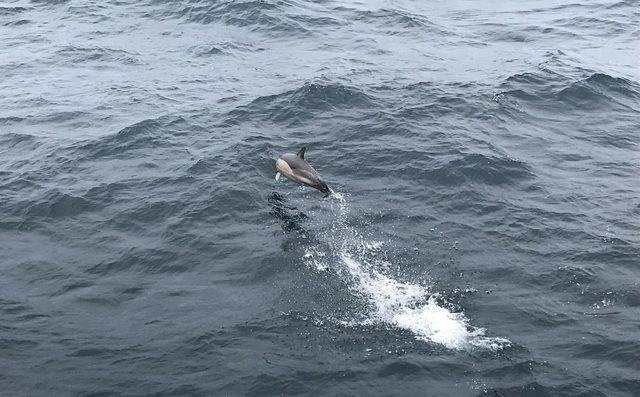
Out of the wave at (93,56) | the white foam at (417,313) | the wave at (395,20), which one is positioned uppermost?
the wave at (395,20)

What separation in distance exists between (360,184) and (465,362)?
33.8 feet

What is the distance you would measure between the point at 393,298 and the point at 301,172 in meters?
5.69

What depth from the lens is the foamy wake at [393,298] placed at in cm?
1736

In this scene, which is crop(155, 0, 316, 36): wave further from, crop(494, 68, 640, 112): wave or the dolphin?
the dolphin

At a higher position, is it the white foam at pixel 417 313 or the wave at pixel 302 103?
the wave at pixel 302 103

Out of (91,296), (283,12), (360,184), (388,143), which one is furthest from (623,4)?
(91,296)

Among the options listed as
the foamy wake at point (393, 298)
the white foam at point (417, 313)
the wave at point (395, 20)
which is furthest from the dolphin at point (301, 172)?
the wave at point (395, 20)

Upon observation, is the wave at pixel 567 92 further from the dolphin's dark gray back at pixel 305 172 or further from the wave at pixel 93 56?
the wave at pixel 93 56

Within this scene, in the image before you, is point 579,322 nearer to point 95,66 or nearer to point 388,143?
point 388,143

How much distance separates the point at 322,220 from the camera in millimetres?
23141

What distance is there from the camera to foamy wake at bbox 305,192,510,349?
683 inches

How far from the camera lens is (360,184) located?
25.1 meters

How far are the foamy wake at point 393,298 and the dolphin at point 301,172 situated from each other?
86.1 inches

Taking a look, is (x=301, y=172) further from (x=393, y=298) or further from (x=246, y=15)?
(x=246, y=15)
